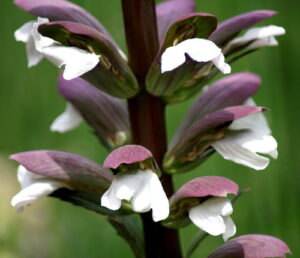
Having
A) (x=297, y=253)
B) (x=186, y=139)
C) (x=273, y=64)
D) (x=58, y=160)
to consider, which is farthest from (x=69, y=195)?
(x=273, y=64)

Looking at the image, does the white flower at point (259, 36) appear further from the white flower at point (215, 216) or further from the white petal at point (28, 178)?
the white petal at point (28, 178)

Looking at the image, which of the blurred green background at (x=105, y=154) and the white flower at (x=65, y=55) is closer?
the white flower at (x=65, y=55)

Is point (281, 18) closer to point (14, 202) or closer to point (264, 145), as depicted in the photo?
point (264, 145)

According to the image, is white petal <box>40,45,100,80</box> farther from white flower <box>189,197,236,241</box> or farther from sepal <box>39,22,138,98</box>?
white flower <box>189,197,236,241</box>

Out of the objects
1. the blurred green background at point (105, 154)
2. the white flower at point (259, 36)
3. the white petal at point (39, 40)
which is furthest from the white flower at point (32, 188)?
the blurred green background at point (105, 154)

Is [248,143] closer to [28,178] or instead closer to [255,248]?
[255,248]

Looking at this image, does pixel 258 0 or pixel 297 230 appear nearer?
pixel 297 230
